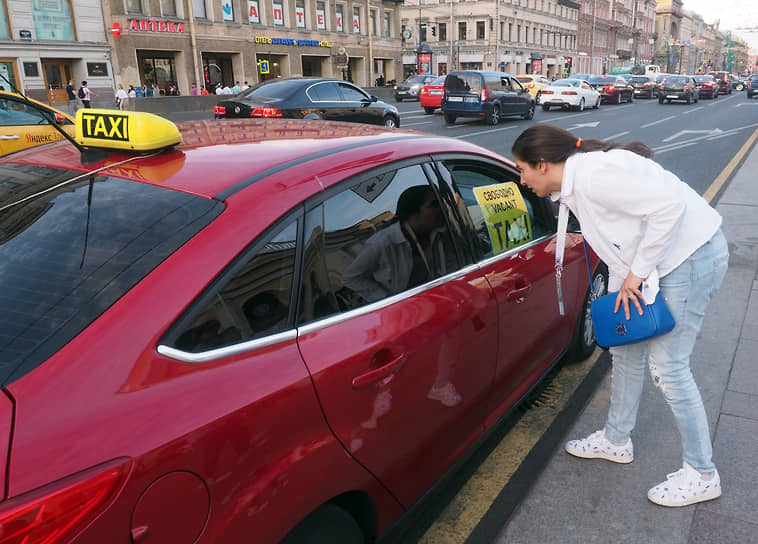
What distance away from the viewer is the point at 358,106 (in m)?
15.0

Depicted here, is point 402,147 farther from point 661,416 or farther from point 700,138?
point 700,138

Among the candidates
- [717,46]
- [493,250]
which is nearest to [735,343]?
[493,250]

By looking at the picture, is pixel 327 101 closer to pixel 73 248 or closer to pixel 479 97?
pixel 479 97

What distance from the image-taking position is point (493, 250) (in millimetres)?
2656

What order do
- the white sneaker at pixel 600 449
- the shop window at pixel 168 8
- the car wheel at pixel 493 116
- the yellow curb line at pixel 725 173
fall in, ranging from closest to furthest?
1. the white sneaker at pixel 600 449
2. the yellow curb line at pixel 725 173
3. the car wheel at pixel 493 116
4. the shop window at pixel 168 8

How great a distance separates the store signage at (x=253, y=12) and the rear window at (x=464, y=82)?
26.3 meters

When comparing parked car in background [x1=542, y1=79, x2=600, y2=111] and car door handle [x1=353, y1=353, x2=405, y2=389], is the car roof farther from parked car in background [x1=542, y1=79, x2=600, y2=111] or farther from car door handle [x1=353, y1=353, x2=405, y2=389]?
parked car in background [x1=542, y1=79, x2=600, y2=111]

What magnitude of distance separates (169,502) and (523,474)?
6.49ft

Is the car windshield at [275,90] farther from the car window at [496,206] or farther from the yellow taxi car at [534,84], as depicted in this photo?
the yellow taxi car at [534,84]

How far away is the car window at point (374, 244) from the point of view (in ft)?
5.97

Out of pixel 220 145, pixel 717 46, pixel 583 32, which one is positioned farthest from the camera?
pixel 717 46

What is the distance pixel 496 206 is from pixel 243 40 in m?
42.5

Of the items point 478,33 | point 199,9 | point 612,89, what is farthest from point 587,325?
point 478,33

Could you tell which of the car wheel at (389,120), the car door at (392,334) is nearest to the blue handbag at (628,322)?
the car door at (392,334)
